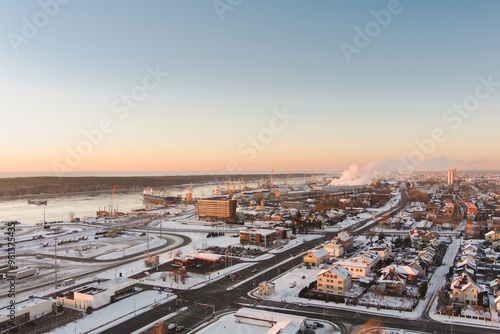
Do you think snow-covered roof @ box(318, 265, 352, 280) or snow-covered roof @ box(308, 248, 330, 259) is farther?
snow-covered roof @ box(308, 248, 330, 259)

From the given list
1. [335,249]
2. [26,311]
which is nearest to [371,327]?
[335,249]

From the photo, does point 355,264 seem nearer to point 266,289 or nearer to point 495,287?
point 266,289

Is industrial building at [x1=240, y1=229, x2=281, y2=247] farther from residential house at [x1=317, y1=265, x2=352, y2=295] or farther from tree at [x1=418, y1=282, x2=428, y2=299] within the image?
tree at [x1=418, y1=282, x2=428, y2=299]

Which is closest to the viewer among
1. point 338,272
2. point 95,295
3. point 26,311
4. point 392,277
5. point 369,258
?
point 26,311

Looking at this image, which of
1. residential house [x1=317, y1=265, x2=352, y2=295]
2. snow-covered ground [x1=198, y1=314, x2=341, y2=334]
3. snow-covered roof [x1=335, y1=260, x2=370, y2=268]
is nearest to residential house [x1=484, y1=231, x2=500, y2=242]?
snow-covered roof [x1=335, y1=260, x2=370, y2=268]

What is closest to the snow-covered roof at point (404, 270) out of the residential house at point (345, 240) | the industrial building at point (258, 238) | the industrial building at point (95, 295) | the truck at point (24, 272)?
the residential house at point (345, 240)

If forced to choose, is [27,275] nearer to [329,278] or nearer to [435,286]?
[329,278]
